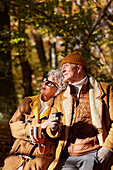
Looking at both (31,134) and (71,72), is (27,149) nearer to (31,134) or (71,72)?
(31,134)

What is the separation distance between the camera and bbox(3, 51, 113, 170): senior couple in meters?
3.14

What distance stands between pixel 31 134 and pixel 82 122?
71cm

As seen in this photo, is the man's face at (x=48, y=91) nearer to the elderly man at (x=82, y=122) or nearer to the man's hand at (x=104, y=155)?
the elderly man at (x=82, y=122)

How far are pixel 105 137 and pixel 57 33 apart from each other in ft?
13.1

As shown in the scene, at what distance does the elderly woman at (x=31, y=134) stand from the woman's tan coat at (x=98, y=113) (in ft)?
0.61

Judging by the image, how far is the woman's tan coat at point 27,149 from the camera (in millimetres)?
3447

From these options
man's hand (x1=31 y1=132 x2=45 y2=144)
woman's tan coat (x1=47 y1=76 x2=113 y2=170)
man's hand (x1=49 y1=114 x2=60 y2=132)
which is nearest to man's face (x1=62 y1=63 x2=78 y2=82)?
woman's tan coat (x1=47 y1=76 x2=113 y2=170)

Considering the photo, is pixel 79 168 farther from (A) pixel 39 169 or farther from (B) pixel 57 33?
(B) pixel 57 33

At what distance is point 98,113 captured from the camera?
328cm

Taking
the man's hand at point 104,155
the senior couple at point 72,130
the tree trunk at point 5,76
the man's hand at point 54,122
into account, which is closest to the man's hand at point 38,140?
the senior couple at point 72,130

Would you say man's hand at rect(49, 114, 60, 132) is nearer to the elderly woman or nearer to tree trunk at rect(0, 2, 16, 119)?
the elderly woman

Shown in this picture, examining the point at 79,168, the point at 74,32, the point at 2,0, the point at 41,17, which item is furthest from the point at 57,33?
the point at 79,168

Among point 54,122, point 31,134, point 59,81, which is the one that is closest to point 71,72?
point 59,81

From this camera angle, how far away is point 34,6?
6195mm
